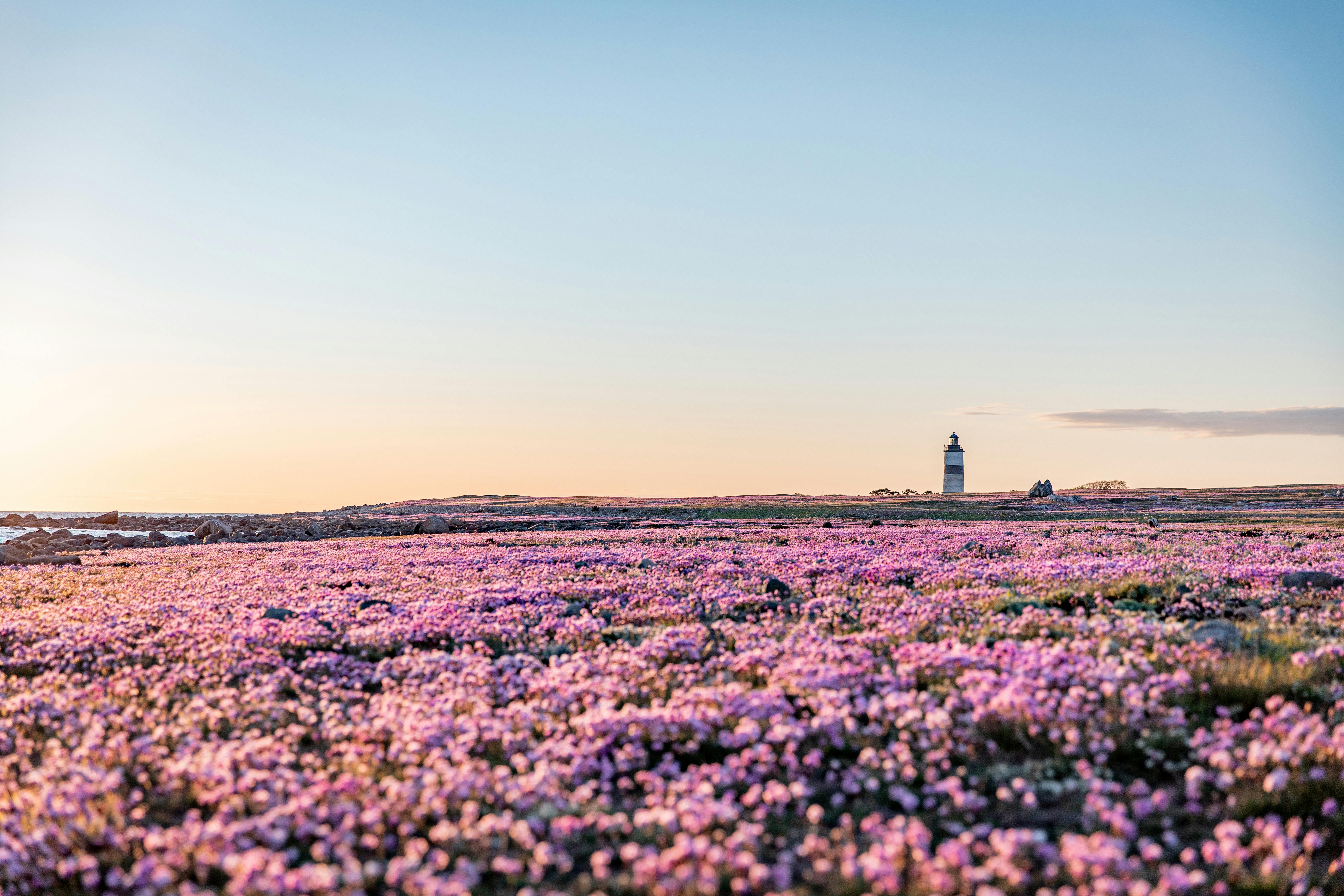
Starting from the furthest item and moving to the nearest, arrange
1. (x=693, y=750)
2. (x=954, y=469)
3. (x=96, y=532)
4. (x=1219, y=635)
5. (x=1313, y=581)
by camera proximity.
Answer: (x=954, y=469) < (x=96, y=532) < (x=1313, y=581) < (x=1219, y=635) < (x=693, y=750)

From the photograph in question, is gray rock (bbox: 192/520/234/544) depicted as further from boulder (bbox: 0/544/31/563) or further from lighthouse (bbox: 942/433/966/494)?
lighthouse (bbox: 942/433/966/494)

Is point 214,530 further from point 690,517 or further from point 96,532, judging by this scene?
point 690,517

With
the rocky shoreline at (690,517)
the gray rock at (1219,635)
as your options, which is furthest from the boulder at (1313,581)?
the rocky shoreline at (690,517)

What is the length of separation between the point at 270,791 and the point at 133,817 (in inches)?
34.1

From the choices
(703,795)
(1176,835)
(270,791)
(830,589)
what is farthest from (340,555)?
(1176,835)

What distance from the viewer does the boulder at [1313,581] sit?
14.6 metres

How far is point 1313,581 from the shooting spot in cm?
1472

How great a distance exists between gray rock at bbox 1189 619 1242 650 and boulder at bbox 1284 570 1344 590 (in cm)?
598

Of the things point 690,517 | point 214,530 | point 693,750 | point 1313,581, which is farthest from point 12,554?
point 690,517

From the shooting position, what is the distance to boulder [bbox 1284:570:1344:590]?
14625 mm

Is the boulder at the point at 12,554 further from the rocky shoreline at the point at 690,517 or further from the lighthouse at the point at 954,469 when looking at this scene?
the lighthouse at the point at 954,469

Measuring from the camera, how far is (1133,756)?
6500 mm

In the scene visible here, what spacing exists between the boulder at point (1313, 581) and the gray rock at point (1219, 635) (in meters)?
5.98

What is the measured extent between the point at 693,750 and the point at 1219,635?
21.3 feet
